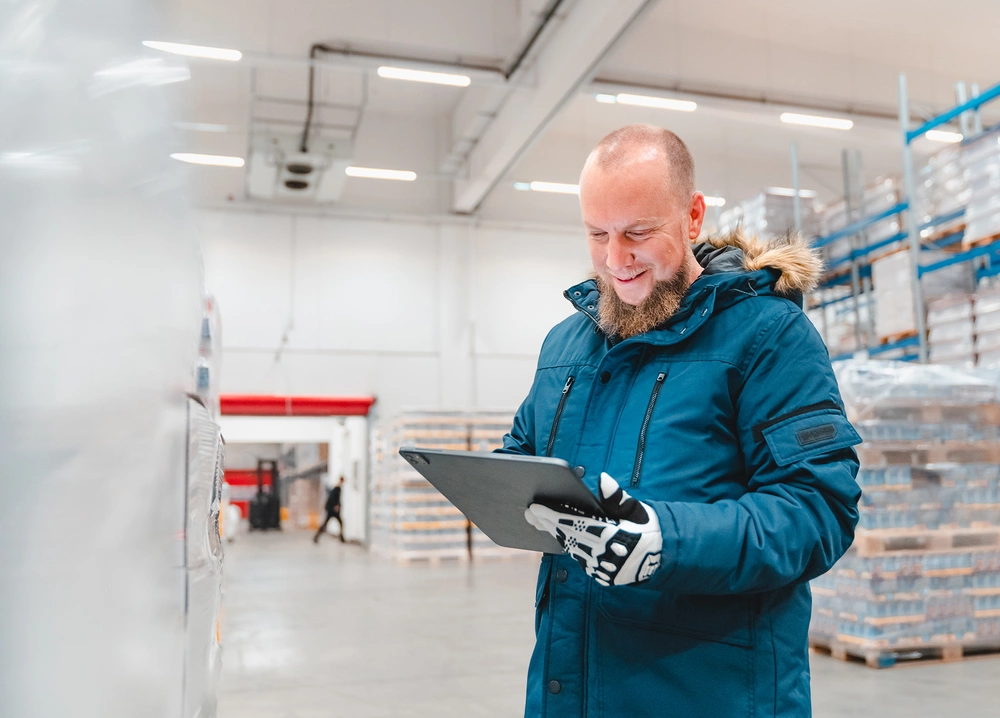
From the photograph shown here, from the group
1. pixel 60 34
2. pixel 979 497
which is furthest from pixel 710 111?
pixel 60 34

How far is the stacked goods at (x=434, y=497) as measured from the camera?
1323 centimetres

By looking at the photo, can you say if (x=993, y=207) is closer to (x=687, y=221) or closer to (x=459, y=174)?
(x=687, y=221)

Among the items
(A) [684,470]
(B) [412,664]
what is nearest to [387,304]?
(B) [412,664]

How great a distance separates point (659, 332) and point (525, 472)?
0.44 metres

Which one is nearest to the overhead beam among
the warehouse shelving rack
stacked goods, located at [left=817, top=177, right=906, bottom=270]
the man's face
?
stacked goods, located at [left=817, top=177, right=906, bottom=270]

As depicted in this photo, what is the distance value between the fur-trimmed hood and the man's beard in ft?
0.24

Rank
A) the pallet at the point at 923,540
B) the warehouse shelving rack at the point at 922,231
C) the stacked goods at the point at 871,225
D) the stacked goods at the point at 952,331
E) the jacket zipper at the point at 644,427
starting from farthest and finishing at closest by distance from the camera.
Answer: the stacked goods at the point at 871,225
the warehouse shelving rack at the point at 922,231
the stacked goods at the point at 952,331
the pallet at the point at 923,540
the jacket zipper at the point at 644,427

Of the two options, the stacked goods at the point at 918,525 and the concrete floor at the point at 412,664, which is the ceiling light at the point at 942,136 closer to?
the stacked goods at the point at 918,525

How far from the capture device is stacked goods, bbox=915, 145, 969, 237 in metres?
7.77

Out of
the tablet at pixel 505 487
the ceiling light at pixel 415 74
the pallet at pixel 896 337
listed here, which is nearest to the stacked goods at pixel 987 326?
the pallet at pixel 896 337

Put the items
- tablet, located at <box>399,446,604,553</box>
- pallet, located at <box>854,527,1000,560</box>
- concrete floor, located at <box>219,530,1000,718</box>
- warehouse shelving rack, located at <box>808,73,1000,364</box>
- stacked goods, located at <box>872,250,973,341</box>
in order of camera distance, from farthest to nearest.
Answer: stacked goods, located at <box>872,250,973,341</box> < warehouse shelving rack, located at <box>808,73,1000,364</box> < pallet, located at <box>854,527,1000,560</box> < concrete floor, located at <box>219,530,1000,718</box> < tablet, located at <box>399,446,604,553</box>

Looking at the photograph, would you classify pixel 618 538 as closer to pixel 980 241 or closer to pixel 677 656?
pixel 677 656

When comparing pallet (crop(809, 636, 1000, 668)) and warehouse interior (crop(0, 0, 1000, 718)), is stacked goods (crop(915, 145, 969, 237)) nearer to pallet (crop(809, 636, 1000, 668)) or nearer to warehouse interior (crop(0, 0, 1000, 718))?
warehouse interior (crop(0, 0, 1000, 718))

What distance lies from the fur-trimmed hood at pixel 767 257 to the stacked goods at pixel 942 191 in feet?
23.1
